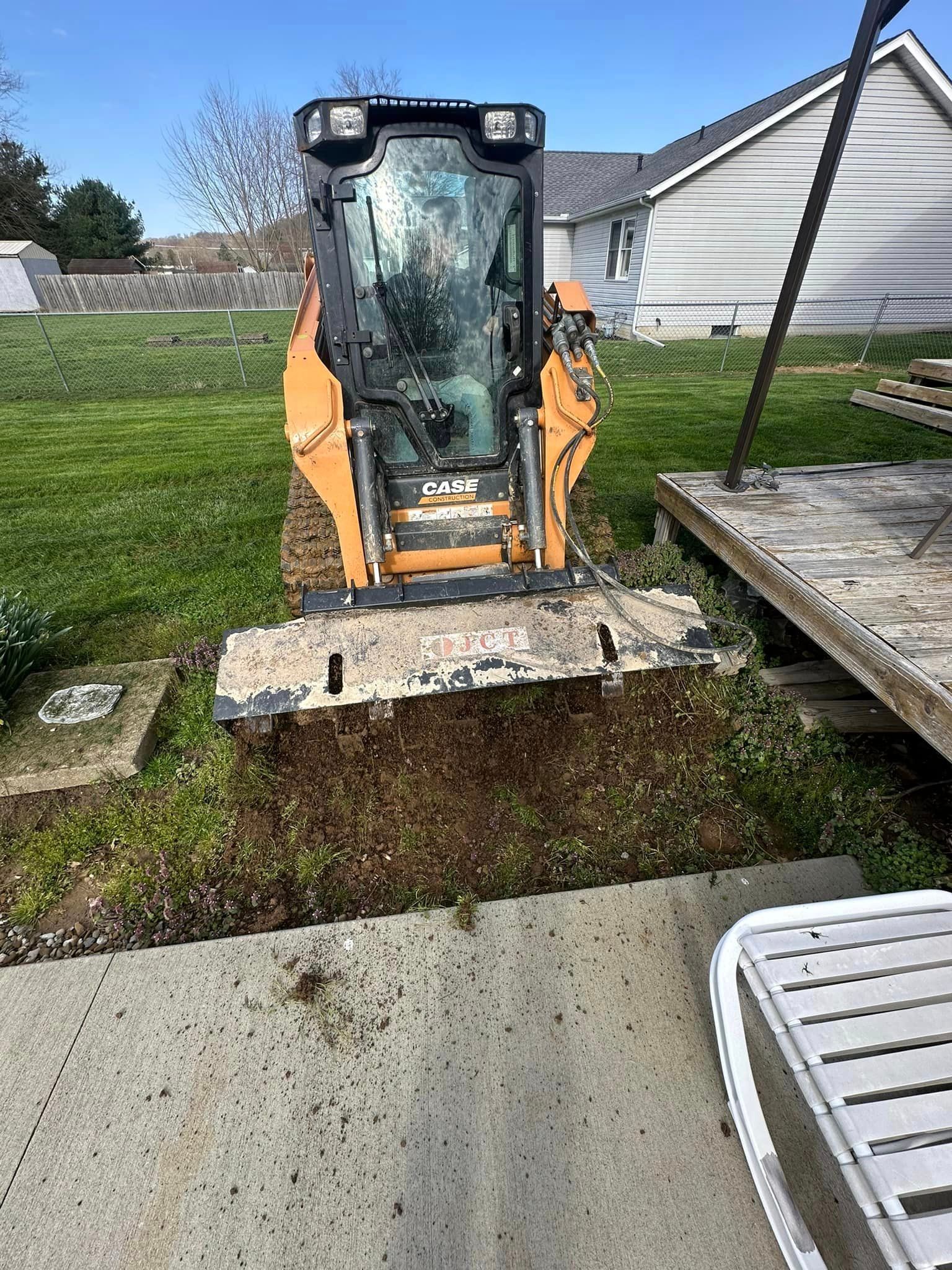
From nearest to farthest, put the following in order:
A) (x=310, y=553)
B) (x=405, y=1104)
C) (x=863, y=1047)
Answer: (x=863, y=1047), (x=405, y=1104), (x=310, y=553)

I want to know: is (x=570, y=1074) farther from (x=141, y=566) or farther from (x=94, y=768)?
(x=141, y=566)

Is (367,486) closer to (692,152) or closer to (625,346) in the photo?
(625,346)

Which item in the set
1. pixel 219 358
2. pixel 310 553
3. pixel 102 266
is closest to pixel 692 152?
pixel 219 358

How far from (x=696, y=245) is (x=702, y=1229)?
17.4 meters

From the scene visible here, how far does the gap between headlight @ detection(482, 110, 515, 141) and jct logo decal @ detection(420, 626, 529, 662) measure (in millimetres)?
2146

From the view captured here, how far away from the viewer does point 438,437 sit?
3.21 m

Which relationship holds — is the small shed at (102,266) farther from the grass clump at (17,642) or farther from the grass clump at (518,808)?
the grass clump at (518,808)

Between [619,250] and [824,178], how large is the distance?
15118 millimetres

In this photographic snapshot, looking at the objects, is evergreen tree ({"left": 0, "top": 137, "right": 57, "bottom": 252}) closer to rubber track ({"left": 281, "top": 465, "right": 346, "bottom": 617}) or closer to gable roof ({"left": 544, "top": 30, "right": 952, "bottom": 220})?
gable roof ({"left": 544, "top": 30, "right": 952, "bottom": 220})

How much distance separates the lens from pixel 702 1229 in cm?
159

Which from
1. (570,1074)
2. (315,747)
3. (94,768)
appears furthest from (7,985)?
(570,1074)

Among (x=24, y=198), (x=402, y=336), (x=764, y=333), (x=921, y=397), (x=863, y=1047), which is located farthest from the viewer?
(x=24, y=198)

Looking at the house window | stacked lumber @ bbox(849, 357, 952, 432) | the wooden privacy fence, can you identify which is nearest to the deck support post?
stacked lumber @ bbox(849, 357, 952, 432)

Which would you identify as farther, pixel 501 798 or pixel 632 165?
pixel 632 165
